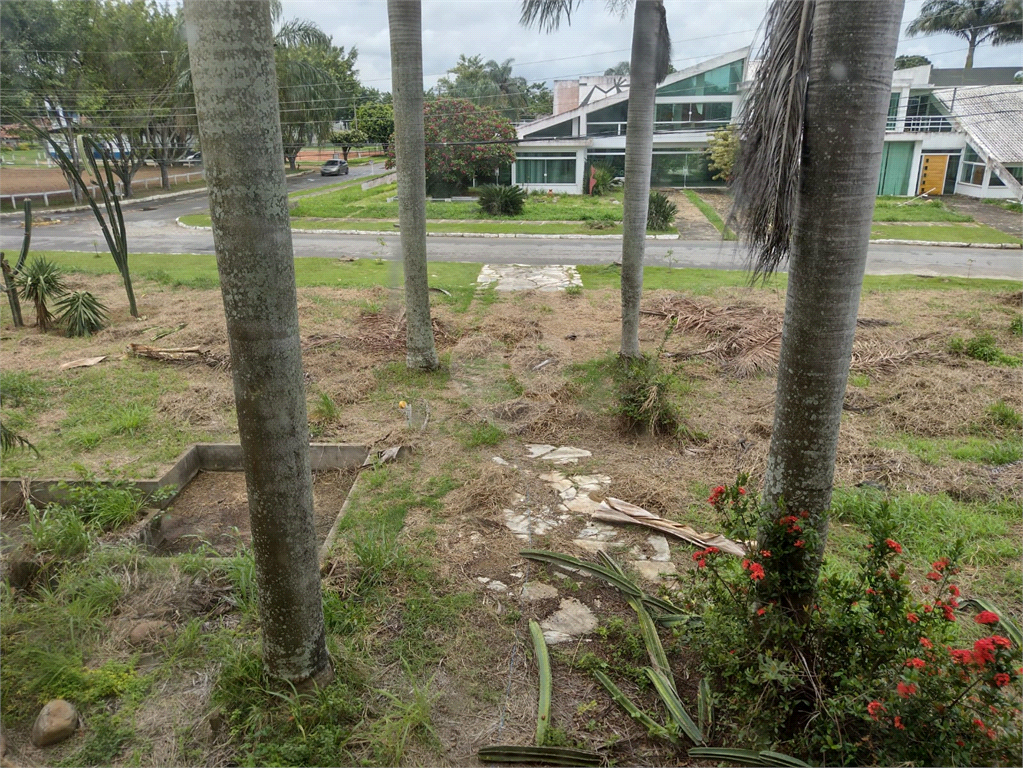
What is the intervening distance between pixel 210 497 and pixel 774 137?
5.25 meters

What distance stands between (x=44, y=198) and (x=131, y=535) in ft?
104

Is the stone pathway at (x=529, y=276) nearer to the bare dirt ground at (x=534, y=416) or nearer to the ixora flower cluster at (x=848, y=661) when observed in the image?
the bare dirt ground at (x=534, y=416)

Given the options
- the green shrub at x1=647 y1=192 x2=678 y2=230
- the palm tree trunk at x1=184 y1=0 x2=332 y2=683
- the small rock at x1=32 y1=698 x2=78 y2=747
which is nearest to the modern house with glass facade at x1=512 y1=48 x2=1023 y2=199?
the green shrub at x1=647 y1=192 x2=678 y2=230

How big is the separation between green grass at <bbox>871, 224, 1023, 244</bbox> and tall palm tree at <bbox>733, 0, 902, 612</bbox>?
20485mm

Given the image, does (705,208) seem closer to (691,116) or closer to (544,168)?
(691,116)

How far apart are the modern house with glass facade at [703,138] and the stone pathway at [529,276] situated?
1528 centimetres

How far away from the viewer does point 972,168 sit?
29.6m

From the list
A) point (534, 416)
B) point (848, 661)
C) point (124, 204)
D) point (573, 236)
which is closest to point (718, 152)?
point (573, 236)

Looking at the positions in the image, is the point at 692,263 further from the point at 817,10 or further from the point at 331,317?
the point at 817,10

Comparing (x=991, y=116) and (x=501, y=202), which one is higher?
(x=991, y=116)

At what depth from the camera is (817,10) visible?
281 cm

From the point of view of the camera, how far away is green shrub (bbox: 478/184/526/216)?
82.7 ft

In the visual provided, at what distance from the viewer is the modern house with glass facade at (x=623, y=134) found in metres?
29.7

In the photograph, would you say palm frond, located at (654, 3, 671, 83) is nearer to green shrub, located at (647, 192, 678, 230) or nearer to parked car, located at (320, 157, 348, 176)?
green shrub, located at (647, 192, 678, 230)
